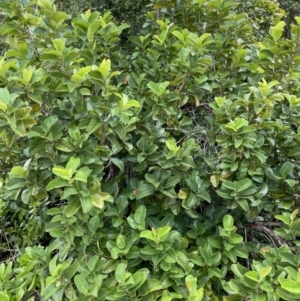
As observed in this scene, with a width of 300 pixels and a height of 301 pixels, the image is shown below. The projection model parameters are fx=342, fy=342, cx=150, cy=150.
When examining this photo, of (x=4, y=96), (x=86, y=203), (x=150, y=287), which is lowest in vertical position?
(x=150, y=287)

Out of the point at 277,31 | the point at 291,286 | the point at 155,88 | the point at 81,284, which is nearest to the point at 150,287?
the point at 81,284

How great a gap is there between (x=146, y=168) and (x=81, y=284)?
70 centimetres

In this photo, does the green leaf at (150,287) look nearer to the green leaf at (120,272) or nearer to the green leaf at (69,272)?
the green leaf at (120,272)

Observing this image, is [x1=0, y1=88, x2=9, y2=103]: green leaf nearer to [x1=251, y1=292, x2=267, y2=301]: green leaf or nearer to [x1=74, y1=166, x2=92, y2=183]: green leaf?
[x1=74, y1=166, x2=92, y2=183]: green leaf

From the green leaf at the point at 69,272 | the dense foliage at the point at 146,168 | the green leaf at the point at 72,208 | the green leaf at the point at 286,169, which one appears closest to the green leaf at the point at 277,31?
the dense foliage at the point at 146,168

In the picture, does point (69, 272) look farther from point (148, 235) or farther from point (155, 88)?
point (155, 88)

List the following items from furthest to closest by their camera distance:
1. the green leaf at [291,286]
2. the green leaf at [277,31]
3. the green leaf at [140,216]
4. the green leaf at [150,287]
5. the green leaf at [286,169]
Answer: the green leaf at [277,31]
the green leaf at [286,169]
the green leaf at [140,216]
the green leaf at [150,287]
the green leaf at [291,286]

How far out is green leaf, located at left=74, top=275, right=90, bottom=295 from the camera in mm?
1444

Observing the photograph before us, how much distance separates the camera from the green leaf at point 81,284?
1444 millimetres

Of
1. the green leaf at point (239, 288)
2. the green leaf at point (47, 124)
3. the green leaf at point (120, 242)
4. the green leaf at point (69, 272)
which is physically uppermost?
the green leaf at point (47, 124)

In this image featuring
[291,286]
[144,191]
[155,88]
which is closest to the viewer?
[291,286]

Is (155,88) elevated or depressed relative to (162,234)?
elevated

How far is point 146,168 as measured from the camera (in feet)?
6.25

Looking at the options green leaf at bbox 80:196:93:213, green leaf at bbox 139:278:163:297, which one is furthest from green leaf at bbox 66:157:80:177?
green leaf at bbox 139:278:163:297
